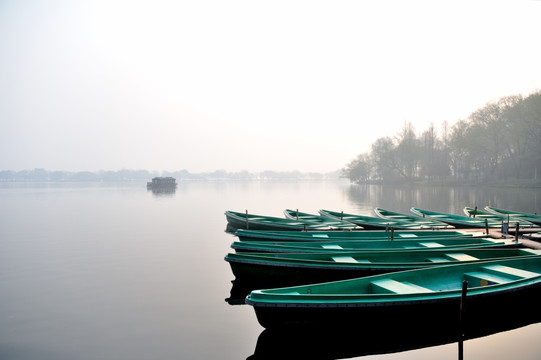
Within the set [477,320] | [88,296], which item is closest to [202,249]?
[88,296]

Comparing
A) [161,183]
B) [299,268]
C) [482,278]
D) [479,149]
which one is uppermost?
[479,149]

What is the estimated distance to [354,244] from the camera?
54.4 ft

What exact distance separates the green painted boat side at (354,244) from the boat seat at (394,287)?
4.17m

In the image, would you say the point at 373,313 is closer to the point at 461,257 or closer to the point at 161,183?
the point at 461,257

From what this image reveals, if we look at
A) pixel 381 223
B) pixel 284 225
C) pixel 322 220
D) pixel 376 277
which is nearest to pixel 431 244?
pixel 381 223

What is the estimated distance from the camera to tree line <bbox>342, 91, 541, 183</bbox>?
282ft

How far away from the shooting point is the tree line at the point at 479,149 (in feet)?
282

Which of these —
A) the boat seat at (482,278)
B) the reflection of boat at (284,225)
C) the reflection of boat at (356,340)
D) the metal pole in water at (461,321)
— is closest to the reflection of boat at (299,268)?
the boat seat at (482,278)

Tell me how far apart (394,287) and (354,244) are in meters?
6.49

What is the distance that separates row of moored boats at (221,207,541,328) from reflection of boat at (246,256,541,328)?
23 millimetres

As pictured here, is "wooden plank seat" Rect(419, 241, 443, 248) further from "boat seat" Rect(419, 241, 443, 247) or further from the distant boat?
the distant boat

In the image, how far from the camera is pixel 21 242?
1081 inches

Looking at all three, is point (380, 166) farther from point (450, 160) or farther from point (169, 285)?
point (169, 285)

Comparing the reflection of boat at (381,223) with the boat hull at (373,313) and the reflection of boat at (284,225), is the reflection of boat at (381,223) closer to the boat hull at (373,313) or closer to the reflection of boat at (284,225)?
the reflection of boat at (284,225)
